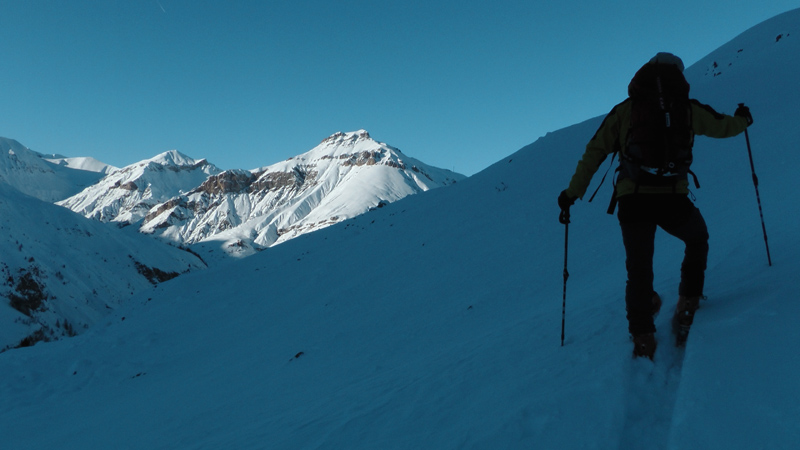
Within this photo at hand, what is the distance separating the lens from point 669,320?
4.00m

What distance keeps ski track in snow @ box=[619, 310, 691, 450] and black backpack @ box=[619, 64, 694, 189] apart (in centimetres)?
144

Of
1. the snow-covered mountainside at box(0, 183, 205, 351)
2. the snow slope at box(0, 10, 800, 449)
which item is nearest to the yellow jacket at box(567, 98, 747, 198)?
the snow slope at box(0, 10, 800, 449)

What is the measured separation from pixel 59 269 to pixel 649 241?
2714 centimetres

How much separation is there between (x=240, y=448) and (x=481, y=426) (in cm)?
319

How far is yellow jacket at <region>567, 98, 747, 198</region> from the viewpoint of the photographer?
11.7 feet

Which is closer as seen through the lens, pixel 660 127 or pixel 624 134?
pixel 660 127

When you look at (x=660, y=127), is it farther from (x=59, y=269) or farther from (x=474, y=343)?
(x=59, y=269)

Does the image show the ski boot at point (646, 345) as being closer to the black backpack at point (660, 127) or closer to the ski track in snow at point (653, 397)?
the ski track in snow at point (653, 397)

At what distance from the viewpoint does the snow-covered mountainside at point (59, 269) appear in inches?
671

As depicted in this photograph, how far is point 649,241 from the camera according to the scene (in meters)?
3.61

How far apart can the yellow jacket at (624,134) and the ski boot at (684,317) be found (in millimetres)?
967

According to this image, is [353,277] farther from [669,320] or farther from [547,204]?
[669,320]

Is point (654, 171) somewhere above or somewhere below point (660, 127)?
below

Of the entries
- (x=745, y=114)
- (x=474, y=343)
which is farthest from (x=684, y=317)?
(x=474, y=343)
